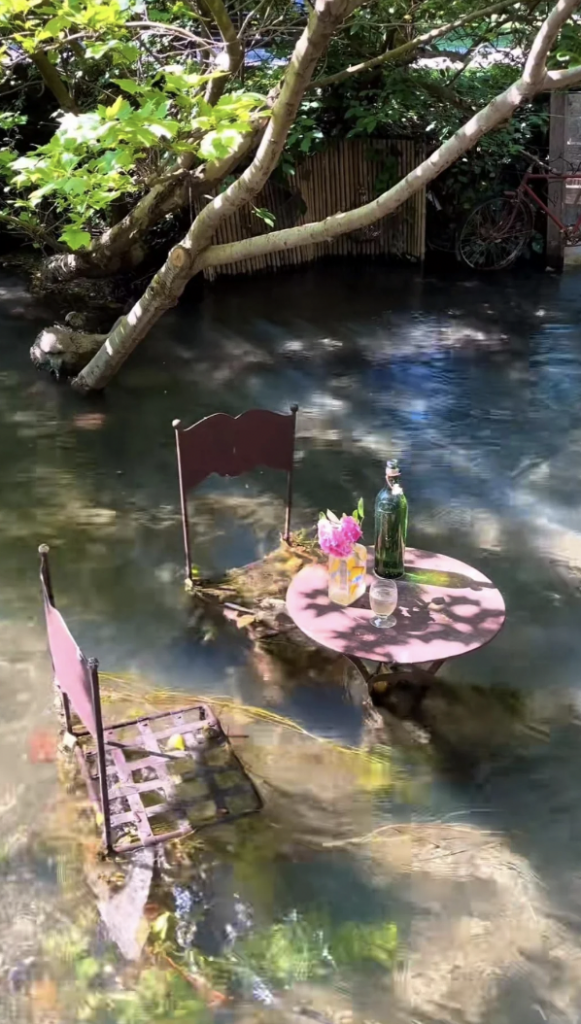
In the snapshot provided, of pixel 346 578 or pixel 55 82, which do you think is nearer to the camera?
pixel 346 578

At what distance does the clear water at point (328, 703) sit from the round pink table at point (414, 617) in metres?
0.52

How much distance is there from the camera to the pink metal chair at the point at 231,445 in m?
4.62

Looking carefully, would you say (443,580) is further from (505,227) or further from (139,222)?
(505,227)

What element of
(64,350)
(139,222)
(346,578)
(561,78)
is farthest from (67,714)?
(139,222)

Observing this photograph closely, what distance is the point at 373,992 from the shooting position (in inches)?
113

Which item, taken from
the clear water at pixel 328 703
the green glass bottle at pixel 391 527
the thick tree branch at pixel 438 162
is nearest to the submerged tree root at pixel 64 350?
the clear water at pixel 328 703

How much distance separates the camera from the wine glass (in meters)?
3.70

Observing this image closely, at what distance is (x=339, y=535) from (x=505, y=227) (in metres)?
7.42

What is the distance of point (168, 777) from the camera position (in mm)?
3672

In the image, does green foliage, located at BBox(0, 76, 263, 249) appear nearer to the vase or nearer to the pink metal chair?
the pink metal chair

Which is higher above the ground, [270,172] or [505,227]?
[270,172]

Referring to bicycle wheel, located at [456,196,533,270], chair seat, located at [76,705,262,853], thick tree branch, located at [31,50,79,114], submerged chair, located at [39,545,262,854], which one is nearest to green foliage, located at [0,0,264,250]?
thick tree branch, located at [31,50,79,114]

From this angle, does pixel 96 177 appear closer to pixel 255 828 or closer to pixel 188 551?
pixel 188 551

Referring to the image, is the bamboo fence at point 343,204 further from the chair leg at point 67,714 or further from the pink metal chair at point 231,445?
the chair leg at point 67,714
